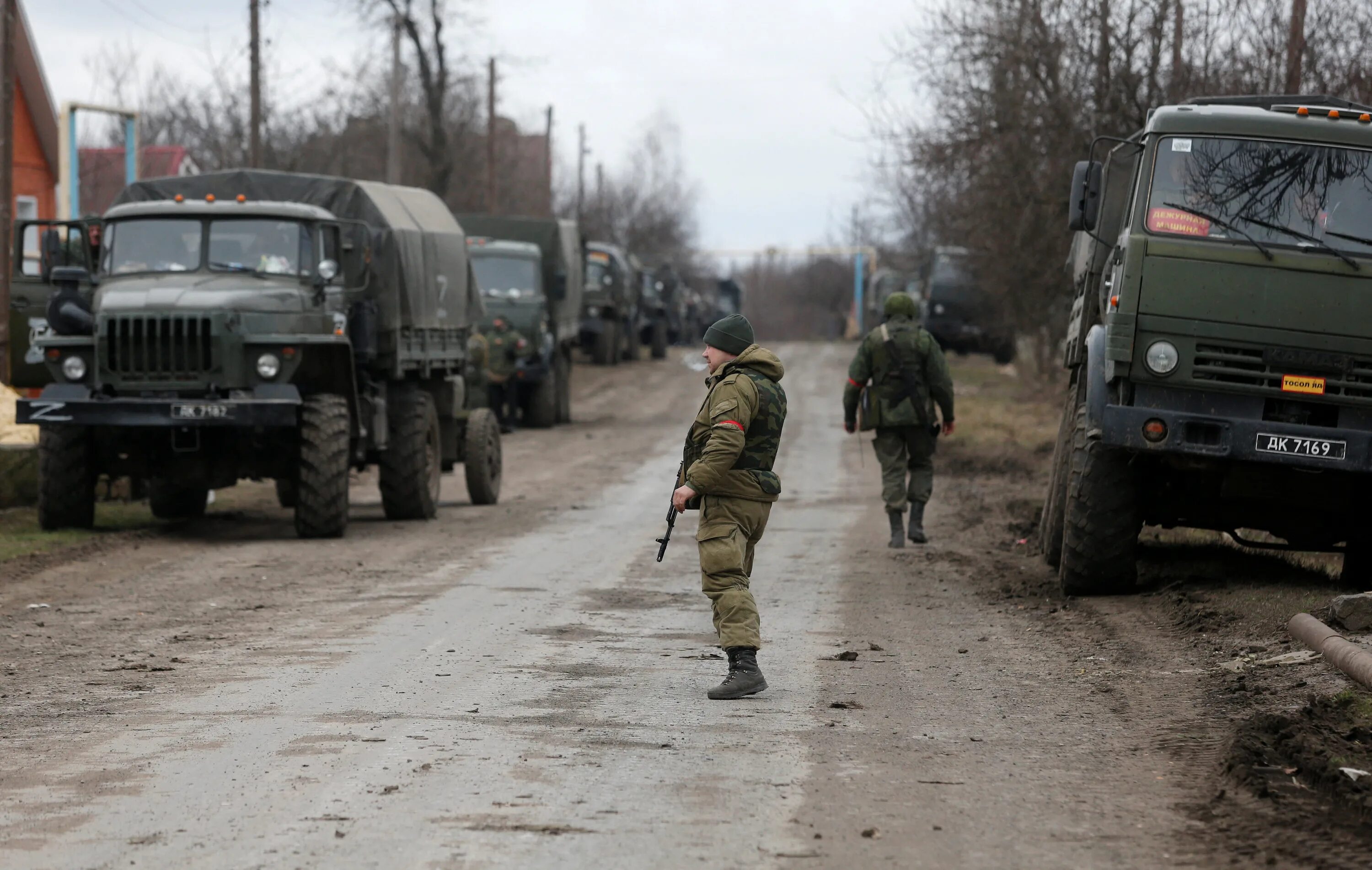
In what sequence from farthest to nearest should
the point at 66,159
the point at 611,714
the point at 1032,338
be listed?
the point at 1032,338 < the point at 66,159 < the point at 611,714

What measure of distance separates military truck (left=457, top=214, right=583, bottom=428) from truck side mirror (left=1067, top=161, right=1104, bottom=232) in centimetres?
1597

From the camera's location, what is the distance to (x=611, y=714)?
6.72 metres

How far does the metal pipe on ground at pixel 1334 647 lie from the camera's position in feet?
22.9

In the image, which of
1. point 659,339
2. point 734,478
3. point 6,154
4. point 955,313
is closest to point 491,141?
point 659,339

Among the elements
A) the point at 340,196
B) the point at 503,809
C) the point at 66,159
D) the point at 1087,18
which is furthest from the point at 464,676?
the point at 66,159

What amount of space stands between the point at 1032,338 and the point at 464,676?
→ 27.5 metres

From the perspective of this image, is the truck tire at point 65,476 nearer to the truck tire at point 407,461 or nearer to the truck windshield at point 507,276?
the truck tire at point 407,461

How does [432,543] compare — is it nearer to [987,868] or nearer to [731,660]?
[731,660]

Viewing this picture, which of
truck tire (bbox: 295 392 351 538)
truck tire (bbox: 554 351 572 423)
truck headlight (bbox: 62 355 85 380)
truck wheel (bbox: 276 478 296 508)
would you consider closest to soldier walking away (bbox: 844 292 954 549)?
truck tire (bbox: 295 392 351 538)

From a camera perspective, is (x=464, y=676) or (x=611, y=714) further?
(x=464, y=676)

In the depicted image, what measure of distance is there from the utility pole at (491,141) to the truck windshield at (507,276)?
15.3 meters

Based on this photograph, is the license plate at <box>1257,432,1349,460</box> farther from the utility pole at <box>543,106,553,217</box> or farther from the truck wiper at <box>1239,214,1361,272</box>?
the utility pole at <box>543,106,553,217</box>

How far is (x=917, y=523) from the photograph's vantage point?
13.1m

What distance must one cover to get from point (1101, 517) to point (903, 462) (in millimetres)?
3276
